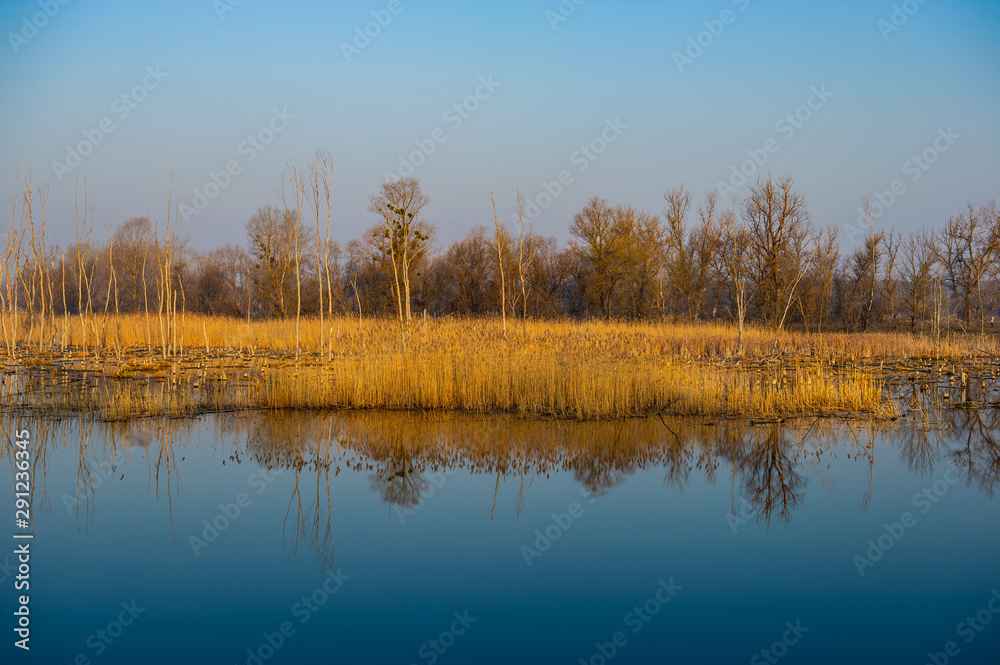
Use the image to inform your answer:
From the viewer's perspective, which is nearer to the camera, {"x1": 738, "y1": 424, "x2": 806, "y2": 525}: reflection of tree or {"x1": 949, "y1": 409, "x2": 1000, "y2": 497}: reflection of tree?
{"x1": 738, "y1": 424, "x2": 806, "y2": 525}: reflection of tree

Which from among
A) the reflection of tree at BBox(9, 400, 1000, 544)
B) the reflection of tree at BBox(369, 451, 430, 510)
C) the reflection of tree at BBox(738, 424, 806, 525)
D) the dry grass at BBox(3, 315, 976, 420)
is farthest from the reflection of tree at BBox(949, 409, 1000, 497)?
the reflection of tree at BBox(369, 451, 430, 510)

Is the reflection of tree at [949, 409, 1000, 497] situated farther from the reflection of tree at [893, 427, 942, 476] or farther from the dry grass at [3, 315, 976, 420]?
the dry grass at [3, 315, 976, 420]

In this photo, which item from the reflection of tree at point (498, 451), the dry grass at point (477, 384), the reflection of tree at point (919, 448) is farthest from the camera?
the dry grass at point (477, 384)

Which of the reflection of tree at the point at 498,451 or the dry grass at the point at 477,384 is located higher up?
the dry grass at the point at 477,384

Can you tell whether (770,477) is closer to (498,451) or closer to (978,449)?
(498,451)

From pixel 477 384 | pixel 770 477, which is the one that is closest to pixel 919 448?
pixel 770 477

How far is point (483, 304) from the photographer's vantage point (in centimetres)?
3784

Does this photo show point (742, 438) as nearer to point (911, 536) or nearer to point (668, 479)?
point (668, 479)

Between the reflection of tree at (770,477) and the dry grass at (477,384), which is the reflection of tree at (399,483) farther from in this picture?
the reflection of tree at (770,477)

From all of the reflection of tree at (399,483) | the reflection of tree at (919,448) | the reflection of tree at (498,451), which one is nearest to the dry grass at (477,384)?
the reflection of tree at (498,451)

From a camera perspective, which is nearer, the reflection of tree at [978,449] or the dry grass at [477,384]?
the reflection of tree at [978,449]

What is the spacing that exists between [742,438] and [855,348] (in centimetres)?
1075

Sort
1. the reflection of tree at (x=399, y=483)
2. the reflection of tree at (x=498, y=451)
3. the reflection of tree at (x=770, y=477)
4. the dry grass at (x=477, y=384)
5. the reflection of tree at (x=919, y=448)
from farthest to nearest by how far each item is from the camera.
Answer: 1. the dry grass at (x=477, y=384)
2. the reflection of tree at (x=919, y=448)
3. the reflection of tree at (x=498, y=451)
4. the reflection of tree at (x=399, y=483)
5. the reflection of tree at (x=770, y=477)

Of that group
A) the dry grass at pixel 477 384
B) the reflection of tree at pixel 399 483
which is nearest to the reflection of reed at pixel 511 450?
the reflection of tree at pixel 399 483
